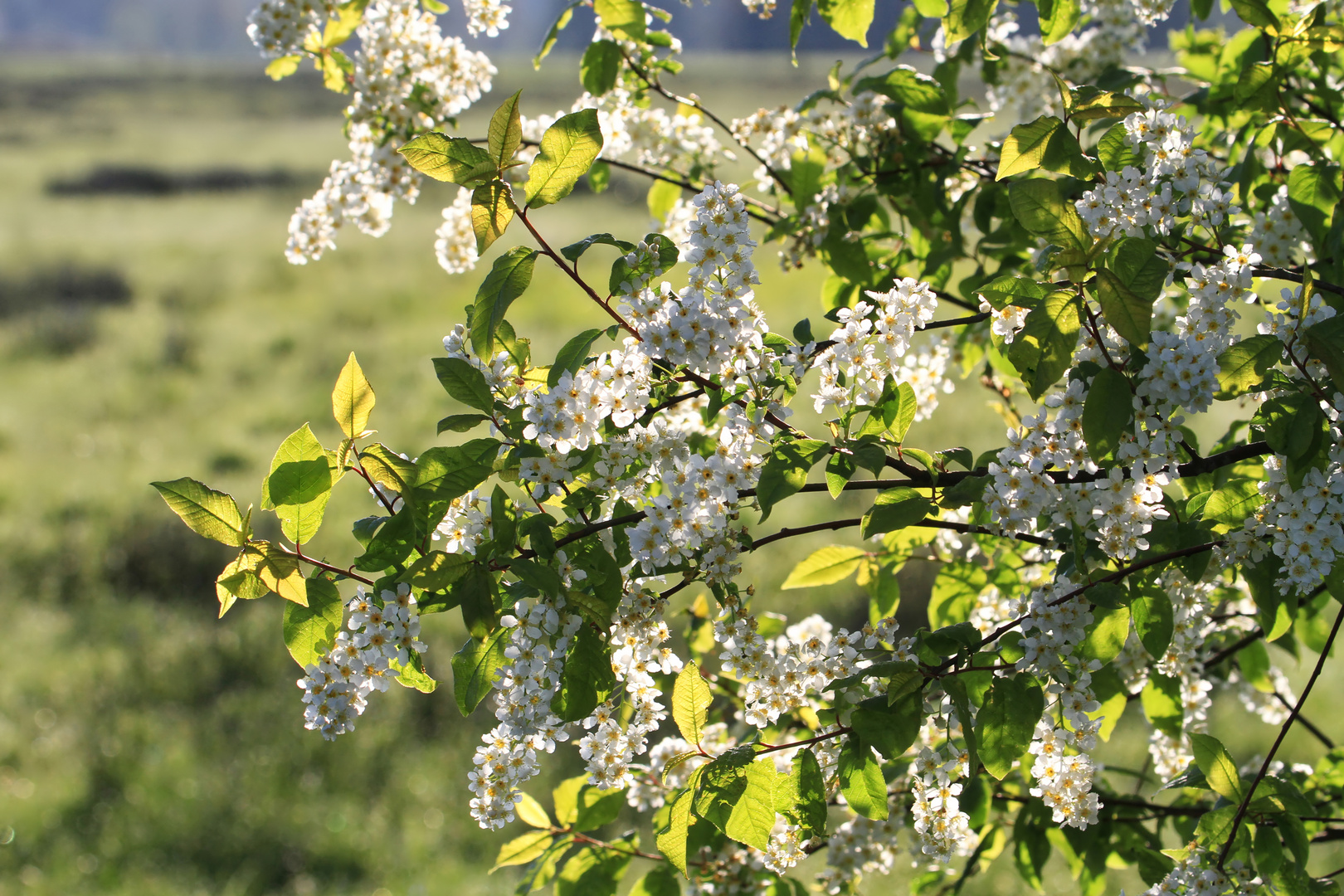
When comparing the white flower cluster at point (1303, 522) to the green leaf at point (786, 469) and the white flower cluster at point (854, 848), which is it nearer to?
the green leaf at point (786, 469)

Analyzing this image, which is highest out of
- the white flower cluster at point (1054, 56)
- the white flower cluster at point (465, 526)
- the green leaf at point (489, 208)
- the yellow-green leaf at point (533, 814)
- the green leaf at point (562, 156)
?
the white flower cluster at point (1054, 56)

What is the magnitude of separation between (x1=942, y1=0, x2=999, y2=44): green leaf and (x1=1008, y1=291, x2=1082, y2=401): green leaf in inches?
25.4

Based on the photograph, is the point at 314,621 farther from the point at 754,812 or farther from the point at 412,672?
the point at 754,812

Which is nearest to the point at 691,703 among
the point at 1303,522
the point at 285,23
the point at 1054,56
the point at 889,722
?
the point at 889,722

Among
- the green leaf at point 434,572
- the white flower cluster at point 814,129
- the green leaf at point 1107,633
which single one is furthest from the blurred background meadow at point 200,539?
the green leaf at point 434,572

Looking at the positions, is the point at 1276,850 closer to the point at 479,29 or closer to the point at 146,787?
the point at 479,29

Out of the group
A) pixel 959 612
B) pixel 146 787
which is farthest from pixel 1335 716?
pixel 146 787

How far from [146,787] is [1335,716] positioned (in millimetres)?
6001

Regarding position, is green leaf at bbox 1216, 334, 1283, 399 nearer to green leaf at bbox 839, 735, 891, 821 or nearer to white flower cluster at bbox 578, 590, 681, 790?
green leaf at bbox 839, 735, 891, 821

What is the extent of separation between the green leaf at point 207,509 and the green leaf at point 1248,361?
48.7 inches

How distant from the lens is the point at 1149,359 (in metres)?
1.25

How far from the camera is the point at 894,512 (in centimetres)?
133

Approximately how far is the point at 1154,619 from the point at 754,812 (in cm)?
61

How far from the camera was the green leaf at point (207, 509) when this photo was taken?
4.22ft
